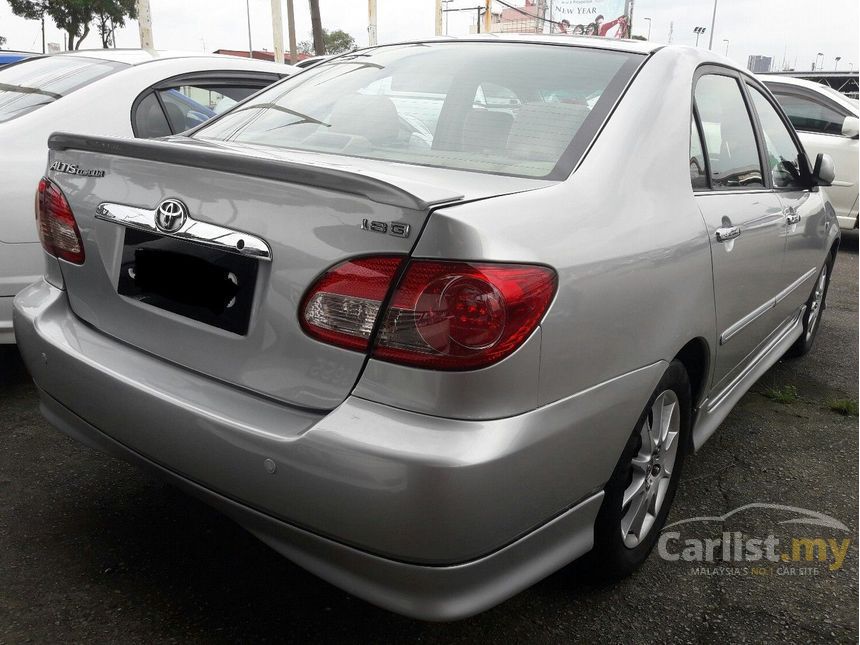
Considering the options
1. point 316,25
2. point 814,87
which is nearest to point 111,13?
point 316,25

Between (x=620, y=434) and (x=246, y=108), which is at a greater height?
(x=246, y=108)

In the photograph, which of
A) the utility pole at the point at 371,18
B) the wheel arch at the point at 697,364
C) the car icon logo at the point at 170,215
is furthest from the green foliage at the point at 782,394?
the utility pole at the point at 371,18

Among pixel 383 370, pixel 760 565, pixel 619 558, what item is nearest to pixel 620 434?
pixel 619 558

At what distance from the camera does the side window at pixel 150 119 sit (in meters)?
3.64

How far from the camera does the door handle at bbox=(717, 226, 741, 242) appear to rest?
2.34 metres

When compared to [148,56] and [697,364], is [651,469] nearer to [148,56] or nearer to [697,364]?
[697,364]

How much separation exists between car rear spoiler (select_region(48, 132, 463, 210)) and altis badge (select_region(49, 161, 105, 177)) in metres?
0.06

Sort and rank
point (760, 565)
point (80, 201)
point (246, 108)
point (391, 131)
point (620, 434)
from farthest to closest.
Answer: point (246, 108) → point (760, 565) → point (391, 131) → point (80, 201) → point (620, 434)

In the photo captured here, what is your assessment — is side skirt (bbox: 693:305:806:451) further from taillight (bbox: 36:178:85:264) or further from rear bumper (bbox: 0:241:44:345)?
rear bumper (bbox: 0:241:44:345)

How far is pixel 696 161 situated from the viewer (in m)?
2.38

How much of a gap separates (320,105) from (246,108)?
0.34 m

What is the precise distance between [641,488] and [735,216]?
2.97ft

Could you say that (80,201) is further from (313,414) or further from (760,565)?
(760,565)

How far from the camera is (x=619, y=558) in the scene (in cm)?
217
